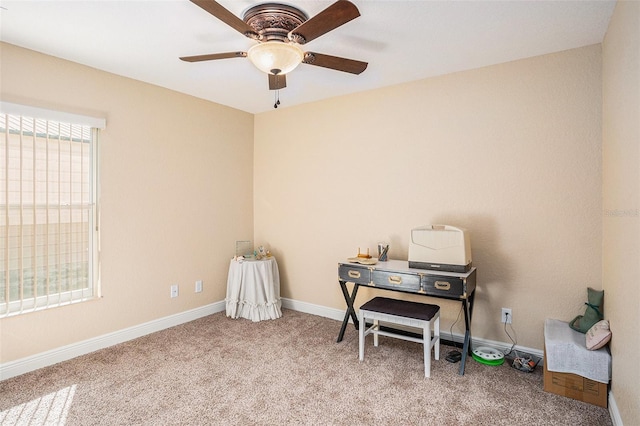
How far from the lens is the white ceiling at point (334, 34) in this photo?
6.70 feet

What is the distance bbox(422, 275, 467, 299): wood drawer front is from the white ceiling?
1.68 meters

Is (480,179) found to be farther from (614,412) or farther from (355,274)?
(614,412)

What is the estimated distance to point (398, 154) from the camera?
3.36 metres

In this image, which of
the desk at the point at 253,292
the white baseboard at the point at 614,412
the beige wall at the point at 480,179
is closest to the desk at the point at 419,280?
the beige wall at the point at 480,179

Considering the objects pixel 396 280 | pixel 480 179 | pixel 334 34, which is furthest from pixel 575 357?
pixel 334 34

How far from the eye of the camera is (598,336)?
2.14 m

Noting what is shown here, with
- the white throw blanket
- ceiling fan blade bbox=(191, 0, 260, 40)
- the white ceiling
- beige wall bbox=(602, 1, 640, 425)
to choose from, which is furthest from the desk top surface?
ceiling fan blade bbox=(191, 0, 260, 40)

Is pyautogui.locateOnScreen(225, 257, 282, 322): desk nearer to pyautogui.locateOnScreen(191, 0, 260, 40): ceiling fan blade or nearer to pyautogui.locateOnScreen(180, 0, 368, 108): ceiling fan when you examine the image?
pyautogui.locateOnScreen(180, 0, 368, 108): ceiling fan

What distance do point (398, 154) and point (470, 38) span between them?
1.17 meters

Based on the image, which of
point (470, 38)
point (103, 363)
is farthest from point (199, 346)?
point (470, 38)

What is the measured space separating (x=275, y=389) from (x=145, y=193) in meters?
2.16

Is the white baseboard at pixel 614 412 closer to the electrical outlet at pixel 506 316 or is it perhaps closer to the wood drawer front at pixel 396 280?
the electrical outlet at pixel 506 316

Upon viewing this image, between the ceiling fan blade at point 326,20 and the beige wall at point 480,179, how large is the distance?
1663 millimetres

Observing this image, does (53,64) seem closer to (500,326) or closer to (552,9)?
(552,9)
